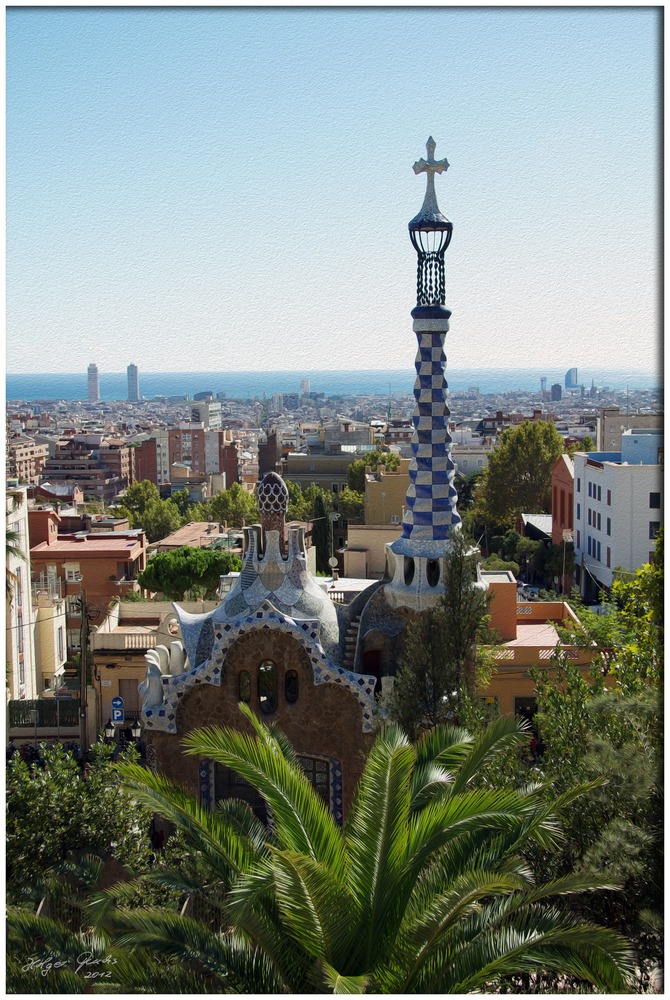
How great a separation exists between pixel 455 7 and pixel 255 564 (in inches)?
232

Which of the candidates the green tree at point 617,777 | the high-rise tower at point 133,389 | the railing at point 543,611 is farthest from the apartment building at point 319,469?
the green tree at point 617,777

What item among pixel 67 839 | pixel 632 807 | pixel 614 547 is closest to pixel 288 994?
pixel 632 807

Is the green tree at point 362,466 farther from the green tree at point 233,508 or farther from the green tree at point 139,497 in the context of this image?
the green tree at point 139,497

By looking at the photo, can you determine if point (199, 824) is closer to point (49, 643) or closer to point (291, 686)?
point (291, 686)

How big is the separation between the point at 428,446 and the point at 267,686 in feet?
9.47

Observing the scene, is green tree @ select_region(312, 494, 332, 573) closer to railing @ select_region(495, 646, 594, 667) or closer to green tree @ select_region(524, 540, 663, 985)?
railing @ select_region(495, 646, 594, 667)

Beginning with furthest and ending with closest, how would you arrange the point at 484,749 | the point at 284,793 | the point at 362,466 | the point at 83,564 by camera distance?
the point at 362,466 → the point at 83,564 → the point at 484,749 → the point at 284,793

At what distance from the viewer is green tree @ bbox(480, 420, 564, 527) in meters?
45.9

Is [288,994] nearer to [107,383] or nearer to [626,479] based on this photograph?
[626,479]

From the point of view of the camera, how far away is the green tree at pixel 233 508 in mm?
49375

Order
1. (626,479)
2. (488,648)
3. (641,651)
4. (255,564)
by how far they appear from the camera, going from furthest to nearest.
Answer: (626,479), (488,648), (255,564), (641,651)

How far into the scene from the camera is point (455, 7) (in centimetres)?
716

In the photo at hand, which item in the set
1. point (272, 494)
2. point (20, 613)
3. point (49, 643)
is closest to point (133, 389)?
point (49, 643)

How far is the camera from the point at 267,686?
36.2 ft
